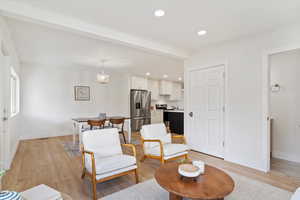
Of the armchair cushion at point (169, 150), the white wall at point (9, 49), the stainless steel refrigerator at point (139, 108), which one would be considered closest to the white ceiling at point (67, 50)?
the white wall at point (9, 49)

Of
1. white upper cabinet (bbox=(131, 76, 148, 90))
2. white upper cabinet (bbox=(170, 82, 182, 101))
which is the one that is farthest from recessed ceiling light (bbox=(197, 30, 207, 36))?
white upper cabinet (bbox=(170, 82, 182, 101))

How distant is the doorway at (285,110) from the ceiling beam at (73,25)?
2.43 m

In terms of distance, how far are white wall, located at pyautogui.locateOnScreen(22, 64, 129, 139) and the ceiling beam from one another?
3.55m

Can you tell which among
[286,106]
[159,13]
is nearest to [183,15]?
[159,13]

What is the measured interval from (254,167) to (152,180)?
1935mm

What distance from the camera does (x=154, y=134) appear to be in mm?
3455

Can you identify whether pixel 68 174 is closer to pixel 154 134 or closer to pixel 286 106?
pixel 154 134

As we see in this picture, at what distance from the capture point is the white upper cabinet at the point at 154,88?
26.6 ft

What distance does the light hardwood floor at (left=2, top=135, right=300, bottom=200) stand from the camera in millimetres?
2414

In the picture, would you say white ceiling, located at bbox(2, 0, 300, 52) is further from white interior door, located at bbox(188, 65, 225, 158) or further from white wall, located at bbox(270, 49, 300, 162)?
white wall, located at bbox(270, 49, 300, 162)

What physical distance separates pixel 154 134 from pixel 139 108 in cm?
394

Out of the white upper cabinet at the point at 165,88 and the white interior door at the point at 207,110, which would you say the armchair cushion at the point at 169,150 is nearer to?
the white interior door at the point at 207,110

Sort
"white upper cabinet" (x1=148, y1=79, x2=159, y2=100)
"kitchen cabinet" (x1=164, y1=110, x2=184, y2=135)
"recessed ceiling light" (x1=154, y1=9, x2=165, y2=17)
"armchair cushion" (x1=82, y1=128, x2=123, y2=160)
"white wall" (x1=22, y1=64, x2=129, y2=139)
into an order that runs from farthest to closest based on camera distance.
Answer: "white upper cabinet" (x1=148, y1=79, x2=159, y2=100) → "kitchen cabinet" (x1=164, y1=110, x2=184, y2=135) → "white wall" (x1=22, y1=64, x2=129, y2=139) → "armchair cushion" (x1=82, y1=128, x2=123, y2=160) → "recessed ceiling light" (x1=154, y1=9, x2=165, y2=17)

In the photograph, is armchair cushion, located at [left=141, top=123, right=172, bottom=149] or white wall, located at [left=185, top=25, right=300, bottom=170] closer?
white wall, located at [left=185, top=25, right=300, bottom=170]
